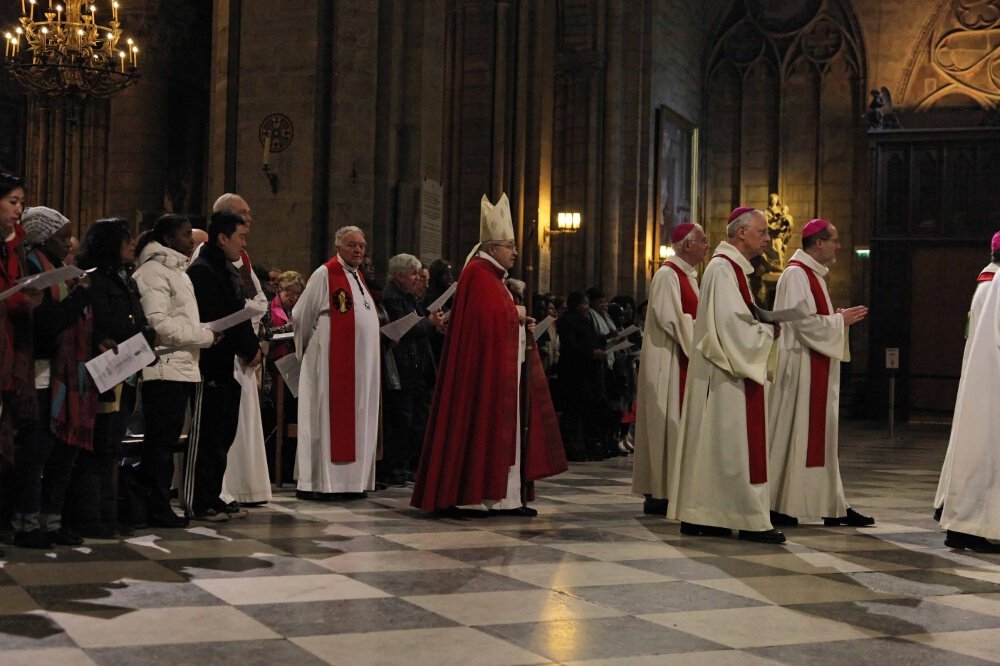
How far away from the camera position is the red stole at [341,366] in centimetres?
862

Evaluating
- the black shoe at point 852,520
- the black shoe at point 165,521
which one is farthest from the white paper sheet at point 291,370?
the black shoe at point 852,520

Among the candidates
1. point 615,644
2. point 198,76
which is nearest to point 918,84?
point 198,76

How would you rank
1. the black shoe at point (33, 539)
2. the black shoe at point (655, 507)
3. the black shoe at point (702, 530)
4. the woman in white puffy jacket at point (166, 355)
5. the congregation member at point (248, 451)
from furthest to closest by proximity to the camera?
the black shoe at point (655, 507), the congregation member at point (248, 451), the black shoe at point (702, 530), the woman in white puffy jacket at point (166, 355), the black shoe at point (33, 539)

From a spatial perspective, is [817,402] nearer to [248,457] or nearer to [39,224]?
[248,457]

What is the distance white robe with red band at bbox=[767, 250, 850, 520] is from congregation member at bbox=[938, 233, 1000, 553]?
2.56ft

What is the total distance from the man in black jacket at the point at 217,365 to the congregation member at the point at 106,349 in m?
0.54

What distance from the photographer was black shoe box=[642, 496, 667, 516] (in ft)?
27.0

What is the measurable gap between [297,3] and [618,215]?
36.2 feet

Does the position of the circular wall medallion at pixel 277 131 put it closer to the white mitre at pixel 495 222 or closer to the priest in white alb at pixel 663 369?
the white mitre at pixel 495 222

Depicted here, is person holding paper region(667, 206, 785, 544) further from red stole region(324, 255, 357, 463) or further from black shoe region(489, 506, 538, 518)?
red stole region(324, 255, 357, 463)

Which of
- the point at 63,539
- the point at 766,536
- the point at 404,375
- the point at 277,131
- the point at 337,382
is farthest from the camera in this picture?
the point at 277,131

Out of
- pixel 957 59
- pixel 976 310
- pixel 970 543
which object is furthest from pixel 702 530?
pixel 957 59

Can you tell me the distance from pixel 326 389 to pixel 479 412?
4.81 feet

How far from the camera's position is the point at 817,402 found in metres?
7.84
